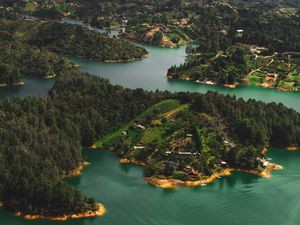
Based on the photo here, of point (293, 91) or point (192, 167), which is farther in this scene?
point (293, 91)

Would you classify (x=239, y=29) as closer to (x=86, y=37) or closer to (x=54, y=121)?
(x=86, y=37)

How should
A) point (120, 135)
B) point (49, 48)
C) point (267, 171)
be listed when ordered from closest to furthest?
point (267, 171) < point (120, 135) < point (49, 48)

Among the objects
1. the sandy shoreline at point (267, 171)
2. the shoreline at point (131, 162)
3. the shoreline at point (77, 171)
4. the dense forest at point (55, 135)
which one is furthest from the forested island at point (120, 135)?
the sandy shoreline at point (267, 171)

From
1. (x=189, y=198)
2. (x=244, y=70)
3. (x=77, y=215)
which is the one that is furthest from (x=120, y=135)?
(x=244, y=70)

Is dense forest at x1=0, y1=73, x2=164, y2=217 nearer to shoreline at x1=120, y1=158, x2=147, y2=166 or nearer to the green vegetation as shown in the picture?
the green vegetation

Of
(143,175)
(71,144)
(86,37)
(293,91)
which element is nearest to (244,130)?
(143,175)

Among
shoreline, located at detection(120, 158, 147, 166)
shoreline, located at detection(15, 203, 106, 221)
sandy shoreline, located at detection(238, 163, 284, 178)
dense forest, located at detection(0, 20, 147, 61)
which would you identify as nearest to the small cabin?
dense forest, located at detection(0, 20, 147, 61)

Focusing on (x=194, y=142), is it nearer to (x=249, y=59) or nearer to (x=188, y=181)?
(x=188, y=181)

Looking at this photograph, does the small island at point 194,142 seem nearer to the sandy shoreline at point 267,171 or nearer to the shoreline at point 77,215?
the sandy shoreline at point 267,171
